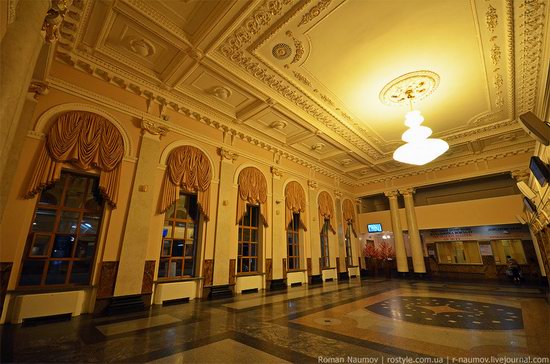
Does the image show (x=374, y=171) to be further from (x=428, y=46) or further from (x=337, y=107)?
(x=428, y=46)

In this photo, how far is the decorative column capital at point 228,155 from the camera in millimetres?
6961

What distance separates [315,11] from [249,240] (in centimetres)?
609

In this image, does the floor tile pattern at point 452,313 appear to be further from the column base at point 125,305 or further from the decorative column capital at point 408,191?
the decorative column capital at point 408,191

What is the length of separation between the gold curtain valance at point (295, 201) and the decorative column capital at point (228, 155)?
2.58m

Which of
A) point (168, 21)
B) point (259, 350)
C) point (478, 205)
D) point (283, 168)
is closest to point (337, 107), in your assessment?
point (283, 168)

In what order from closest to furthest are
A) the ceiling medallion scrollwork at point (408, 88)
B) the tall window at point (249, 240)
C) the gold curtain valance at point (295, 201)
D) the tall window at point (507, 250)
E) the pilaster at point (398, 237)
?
1. the ceiling medallion scrollwork at point (408, 88)
2. the tall window at point (249, 240)
3. the gold curtain valance at point (295, 201)
4. the tall window at point (507, 250)
5. the pilaster at point (398, 237)

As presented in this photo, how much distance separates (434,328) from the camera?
135 inches

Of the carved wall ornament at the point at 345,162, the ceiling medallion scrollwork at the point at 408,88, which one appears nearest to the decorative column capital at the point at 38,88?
the ceiling medallion scrollwork at the point at 408,88

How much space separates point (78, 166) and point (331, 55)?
5.53 m

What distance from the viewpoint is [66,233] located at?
4320 millimetres

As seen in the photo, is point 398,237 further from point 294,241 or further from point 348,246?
point 294,241

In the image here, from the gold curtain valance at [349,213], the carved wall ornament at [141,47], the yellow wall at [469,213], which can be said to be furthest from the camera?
the gold curtain valance at [349,213]

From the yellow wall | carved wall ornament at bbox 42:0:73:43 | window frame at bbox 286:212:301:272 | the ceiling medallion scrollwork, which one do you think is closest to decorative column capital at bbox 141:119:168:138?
carved wall ornament at bbox 42:0:73:43

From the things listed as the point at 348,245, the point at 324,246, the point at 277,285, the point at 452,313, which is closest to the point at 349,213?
the point at 348,245
